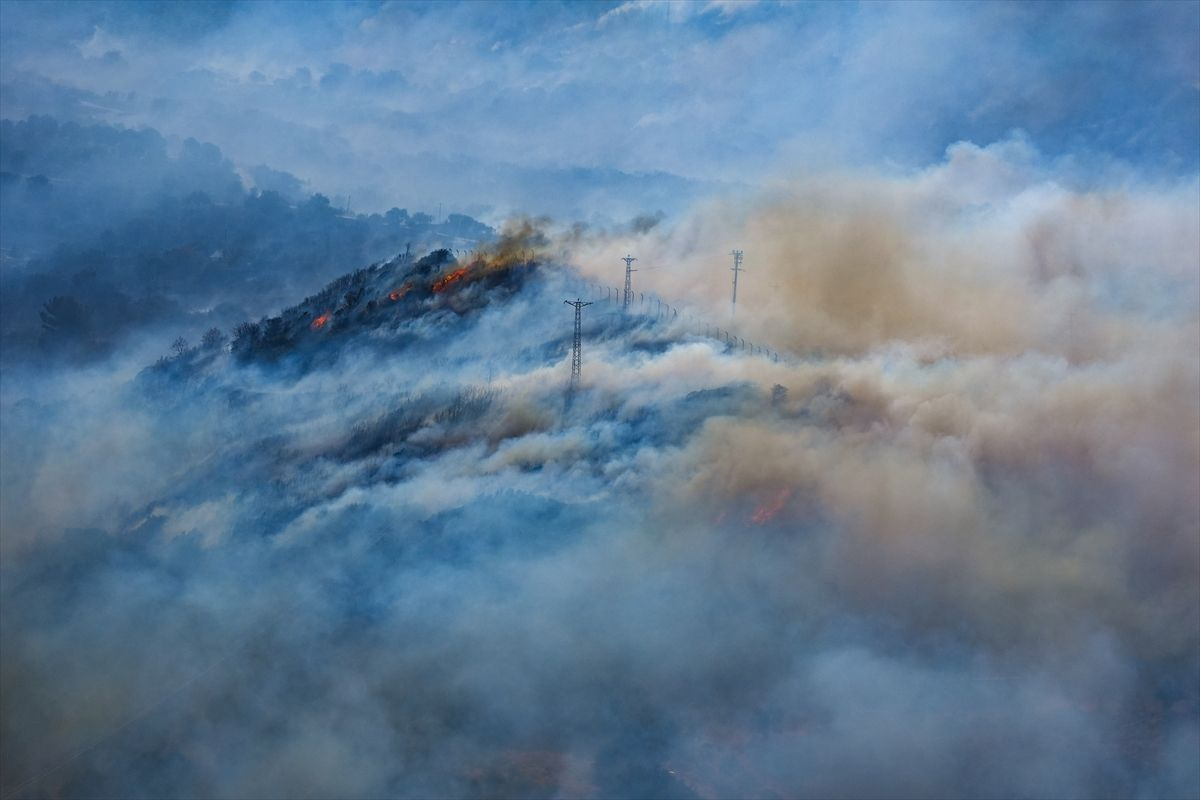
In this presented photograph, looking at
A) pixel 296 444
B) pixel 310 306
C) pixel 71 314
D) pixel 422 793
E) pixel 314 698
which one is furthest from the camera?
pixel 71 314

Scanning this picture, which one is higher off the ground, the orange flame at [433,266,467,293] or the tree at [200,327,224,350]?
the orange flame at [433,266,467,293]

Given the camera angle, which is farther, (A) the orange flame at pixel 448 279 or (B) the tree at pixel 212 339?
(B) the tree at pixel 212 339

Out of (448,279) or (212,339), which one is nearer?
(448,279)

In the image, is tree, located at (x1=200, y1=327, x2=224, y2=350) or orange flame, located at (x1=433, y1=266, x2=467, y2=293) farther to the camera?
tree, located at (x1=200, y1=327, x2=224, y2=350)

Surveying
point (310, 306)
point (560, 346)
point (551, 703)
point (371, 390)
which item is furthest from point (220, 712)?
point (310, 306)

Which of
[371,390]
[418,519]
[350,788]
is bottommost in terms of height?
[350,788]

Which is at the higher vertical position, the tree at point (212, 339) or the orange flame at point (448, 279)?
the orange flame at point (448, 279)

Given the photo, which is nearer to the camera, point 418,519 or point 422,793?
point 422,793

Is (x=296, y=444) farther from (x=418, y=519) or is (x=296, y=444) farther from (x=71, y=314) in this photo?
(x=71, y=314)
